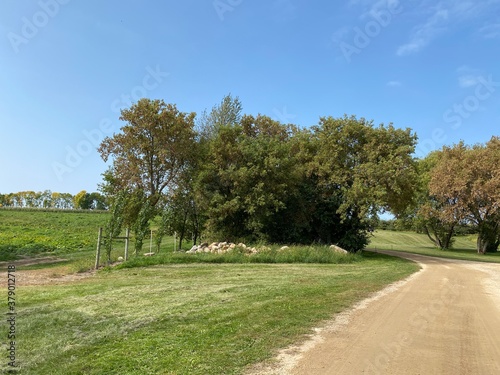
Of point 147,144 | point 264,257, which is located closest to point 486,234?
point 264,257

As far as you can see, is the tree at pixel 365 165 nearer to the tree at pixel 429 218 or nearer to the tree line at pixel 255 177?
the tree line at pixel 255 177

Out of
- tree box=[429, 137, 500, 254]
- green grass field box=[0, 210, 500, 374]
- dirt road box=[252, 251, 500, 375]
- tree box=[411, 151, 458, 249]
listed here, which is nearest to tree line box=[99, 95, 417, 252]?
tree box=[429, 137, 500, 254]

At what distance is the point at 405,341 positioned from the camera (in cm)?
596

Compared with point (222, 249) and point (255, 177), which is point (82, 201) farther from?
point (222, 249)

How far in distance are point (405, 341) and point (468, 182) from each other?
120 feet

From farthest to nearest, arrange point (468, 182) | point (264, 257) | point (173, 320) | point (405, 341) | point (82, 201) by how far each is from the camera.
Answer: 1. point (82, 201)
2. point (468, 182)
3. point (264, 257)
4. point (173, 320)
5. point (405, 341)

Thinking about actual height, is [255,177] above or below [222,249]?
above

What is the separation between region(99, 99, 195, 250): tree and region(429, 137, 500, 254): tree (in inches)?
1045

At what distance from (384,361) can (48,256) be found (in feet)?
78.5

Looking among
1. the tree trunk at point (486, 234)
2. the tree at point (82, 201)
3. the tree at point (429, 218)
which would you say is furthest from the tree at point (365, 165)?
the tree at point (82, 201)

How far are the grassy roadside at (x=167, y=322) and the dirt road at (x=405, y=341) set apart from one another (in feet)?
1.67

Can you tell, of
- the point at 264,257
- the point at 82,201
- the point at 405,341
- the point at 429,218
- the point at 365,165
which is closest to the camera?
the point at 405,341

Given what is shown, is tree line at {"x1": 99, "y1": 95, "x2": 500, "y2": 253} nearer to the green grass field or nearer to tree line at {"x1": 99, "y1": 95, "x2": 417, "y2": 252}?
tree line at {"x1": 99, "y1": 95, "x2": 417, "y2": 252}

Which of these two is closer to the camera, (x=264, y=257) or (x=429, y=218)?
(x=264, y=257)
